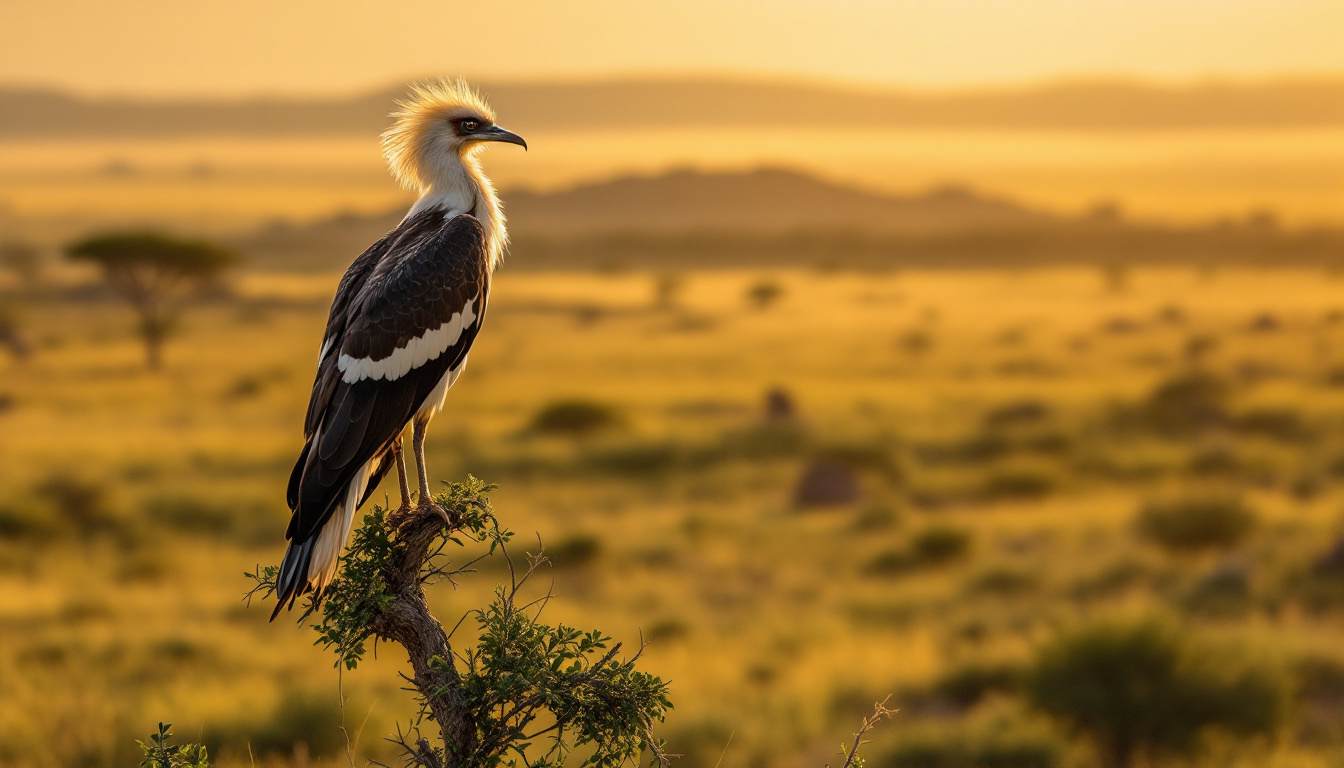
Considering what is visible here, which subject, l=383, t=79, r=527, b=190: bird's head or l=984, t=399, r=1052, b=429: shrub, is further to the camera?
l=984, t=399, r=1052, b=429: shrub

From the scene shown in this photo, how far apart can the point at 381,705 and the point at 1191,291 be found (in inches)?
3637

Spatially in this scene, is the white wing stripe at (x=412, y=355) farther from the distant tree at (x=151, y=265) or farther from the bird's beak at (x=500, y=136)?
the distant tree at (x=151, y=265)

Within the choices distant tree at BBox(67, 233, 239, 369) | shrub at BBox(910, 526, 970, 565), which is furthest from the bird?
distant tree at BBox(67, 233, 239, 369)

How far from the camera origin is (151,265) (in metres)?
52.4

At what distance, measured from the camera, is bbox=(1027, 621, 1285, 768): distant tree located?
14812 millimetres

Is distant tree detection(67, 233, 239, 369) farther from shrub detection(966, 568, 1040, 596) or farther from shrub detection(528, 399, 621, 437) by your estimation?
shrub detection(966, 568, 1040, 596)

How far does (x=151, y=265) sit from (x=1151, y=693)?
4660cm

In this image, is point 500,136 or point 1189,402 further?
point 1189,402

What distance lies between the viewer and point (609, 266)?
4670 inches

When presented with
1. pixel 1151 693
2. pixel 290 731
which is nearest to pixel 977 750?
pixel 1151 693

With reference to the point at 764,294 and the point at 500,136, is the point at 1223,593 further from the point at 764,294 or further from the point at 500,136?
the point at 764,294

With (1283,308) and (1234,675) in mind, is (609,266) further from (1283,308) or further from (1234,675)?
(1234,675)

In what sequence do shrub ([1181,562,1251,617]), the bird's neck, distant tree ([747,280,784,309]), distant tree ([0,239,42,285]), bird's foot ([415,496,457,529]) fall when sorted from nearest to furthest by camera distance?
bird's foot ([415,496,457,529]), the bird's neck, shrub ([1181,562,1251,617]), distant tree ([747,280,784,309]), distant tree ([0,239,42,285])

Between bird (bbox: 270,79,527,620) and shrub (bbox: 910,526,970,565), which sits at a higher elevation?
bird (bbox: 270,79,527,620)
